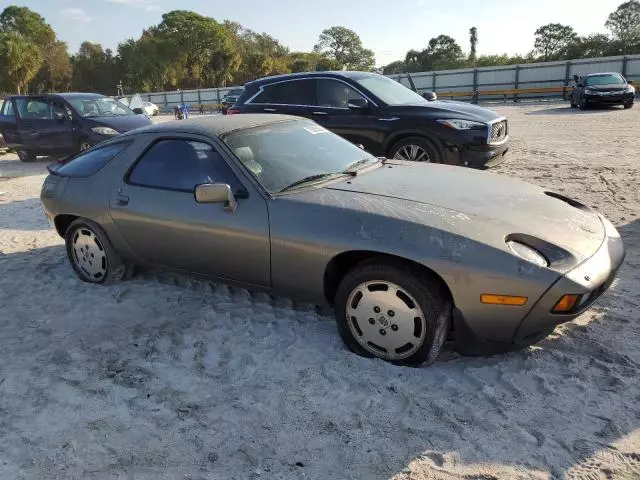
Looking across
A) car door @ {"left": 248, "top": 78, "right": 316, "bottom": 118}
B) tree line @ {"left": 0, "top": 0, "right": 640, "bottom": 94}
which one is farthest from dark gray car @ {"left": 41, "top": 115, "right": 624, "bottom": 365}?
tree line @ {"left": 0, "top": 0, "right": 640, "bottom": 94}

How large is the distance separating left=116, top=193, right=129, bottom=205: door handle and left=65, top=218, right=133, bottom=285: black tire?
384mm

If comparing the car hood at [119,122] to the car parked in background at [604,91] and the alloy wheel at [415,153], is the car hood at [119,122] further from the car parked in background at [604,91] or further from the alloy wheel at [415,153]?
the car parked in background at [604,91]

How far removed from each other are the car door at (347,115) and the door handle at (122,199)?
4.19 meters

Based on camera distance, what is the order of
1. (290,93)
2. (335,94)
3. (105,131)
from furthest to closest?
(105,131)
(290,93)
(335,94)

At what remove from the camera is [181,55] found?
6519cm

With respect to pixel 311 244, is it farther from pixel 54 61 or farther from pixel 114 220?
pixel 54 61

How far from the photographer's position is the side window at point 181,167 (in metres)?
3.76

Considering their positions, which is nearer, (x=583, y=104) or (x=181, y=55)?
(x=583, y=104)

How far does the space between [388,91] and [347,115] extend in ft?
2.69

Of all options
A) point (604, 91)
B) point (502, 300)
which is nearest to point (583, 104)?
point (604, 91)

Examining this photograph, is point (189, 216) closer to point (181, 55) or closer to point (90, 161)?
point (90, 161)

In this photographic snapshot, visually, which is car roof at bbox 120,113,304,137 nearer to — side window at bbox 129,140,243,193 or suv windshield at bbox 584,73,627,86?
side window at bbox 129,140,243,193

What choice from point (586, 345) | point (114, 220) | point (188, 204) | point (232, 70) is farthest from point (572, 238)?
point (232, 70)

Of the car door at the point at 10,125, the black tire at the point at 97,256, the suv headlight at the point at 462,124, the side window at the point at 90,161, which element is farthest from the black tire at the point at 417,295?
the car door at the point at 10,125
